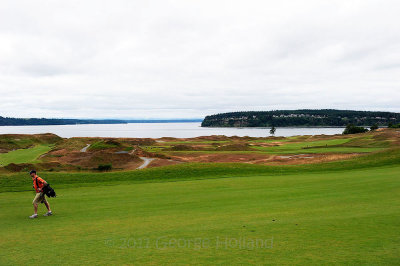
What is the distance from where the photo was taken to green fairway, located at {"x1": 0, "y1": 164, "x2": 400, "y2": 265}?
668 cm

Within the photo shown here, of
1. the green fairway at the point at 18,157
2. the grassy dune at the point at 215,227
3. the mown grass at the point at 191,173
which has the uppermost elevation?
the grassy dune at the point at 215,227

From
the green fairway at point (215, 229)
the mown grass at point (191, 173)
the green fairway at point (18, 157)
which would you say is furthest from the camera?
the green fairway at point (18, 157)

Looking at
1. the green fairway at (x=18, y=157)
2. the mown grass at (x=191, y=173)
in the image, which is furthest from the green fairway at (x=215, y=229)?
the green fairway at (x=18, y=157)

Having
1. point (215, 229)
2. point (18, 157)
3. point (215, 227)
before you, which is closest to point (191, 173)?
point (215, 227)

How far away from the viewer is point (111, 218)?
10.9 meters

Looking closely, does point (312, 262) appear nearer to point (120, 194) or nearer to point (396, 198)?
point (396, 198)

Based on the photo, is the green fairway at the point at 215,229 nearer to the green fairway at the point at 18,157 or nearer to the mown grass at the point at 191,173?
the mown grass at the point at 191,173

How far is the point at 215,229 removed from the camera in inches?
348

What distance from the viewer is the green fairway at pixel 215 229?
668 centimetres

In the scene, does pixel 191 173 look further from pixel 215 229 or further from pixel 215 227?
pixel 215 229

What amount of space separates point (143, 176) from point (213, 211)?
15818 millimetres

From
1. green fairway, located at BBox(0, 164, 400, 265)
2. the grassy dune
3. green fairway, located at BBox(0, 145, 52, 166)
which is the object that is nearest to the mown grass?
the grassy dune

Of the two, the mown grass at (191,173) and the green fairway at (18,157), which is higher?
the mown grass at (191,173)

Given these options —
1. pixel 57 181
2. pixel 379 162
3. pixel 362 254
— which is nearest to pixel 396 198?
pixel 362 254
